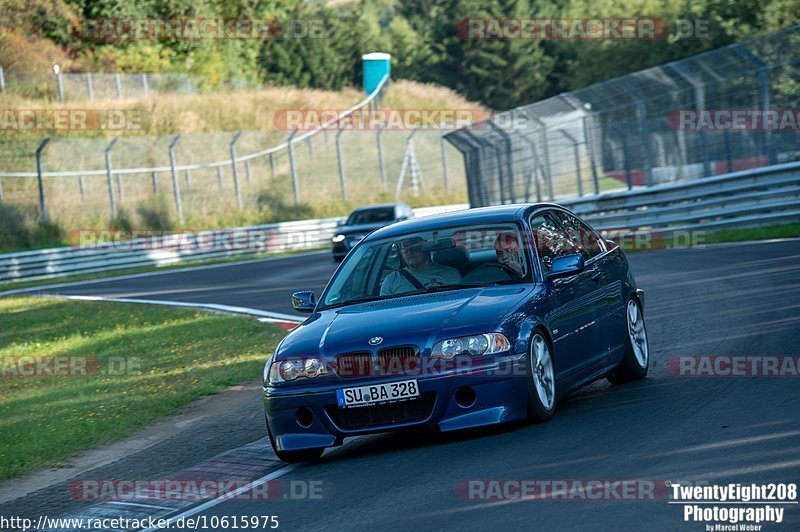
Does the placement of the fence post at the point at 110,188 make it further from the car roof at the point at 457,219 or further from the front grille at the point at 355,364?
the front grille at the point at 355,364

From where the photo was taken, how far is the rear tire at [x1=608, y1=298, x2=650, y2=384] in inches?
368

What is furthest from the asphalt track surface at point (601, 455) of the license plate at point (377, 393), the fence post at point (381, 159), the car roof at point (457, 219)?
the fence post at point (381, 159)

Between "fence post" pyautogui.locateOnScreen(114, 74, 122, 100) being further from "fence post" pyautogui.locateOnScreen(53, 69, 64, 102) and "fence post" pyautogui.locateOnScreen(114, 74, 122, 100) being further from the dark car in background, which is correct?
the dark car in background

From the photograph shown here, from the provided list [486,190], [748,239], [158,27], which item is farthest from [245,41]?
[748,239]

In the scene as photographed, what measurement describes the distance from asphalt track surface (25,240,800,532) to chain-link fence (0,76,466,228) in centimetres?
3079

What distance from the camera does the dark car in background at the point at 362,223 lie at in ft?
100

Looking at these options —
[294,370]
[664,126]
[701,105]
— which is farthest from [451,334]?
[664,126]

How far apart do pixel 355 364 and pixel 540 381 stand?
1203 millimetres

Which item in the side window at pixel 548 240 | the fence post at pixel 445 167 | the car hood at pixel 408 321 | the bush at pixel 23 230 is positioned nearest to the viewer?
the car hood at pixel 408 321

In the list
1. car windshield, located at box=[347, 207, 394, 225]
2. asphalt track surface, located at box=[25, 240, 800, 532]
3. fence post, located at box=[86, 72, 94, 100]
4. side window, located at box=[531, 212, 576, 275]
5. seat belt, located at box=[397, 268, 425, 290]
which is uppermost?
fence post, located at box=[86, 72, 94, 100]

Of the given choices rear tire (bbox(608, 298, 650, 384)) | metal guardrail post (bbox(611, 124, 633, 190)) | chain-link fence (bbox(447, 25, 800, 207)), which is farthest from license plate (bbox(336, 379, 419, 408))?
metal guardrail post (bbox(611, 124, 633, 190))

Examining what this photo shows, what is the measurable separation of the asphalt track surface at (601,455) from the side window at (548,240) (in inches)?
40.8

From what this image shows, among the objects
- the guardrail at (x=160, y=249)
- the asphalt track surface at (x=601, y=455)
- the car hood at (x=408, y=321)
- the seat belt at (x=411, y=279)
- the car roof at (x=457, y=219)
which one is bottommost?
the guardrail at (x=160, y=249)

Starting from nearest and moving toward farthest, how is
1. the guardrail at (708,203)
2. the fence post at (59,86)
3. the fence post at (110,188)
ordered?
the guardrail at (708,203) < the fence post at (110,188) < the fence post at (59,86)
